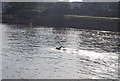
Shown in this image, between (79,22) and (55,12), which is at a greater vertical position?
(55,12)

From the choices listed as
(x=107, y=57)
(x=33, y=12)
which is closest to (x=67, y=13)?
(x=33, y=12)

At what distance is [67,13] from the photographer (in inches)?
4751

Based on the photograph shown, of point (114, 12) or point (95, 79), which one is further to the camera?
point (114, 12)

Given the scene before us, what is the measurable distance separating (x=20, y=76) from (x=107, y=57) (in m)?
15.6

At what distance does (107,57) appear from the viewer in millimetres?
34250

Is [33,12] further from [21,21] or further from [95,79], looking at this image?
[95,79]

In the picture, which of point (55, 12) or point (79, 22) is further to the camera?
point (55, 12)

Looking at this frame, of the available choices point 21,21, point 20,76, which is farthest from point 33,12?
point 20,76

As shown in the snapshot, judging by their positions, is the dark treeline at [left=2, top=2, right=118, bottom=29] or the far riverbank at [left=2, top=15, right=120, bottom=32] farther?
the dark treeline at [left=2, top=2, right=118, bottom=29]

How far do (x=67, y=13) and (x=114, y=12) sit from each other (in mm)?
23826

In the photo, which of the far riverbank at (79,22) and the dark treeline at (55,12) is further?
the dark treeline at (55,12)

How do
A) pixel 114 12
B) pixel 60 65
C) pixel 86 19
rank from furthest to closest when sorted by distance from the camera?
1. pixel 114 12
2. pixel 86 19
3. pixel 60 65

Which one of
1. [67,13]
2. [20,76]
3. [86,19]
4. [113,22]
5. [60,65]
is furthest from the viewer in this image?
[67,13]

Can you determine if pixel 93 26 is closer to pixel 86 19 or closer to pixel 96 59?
pixel 86 19
